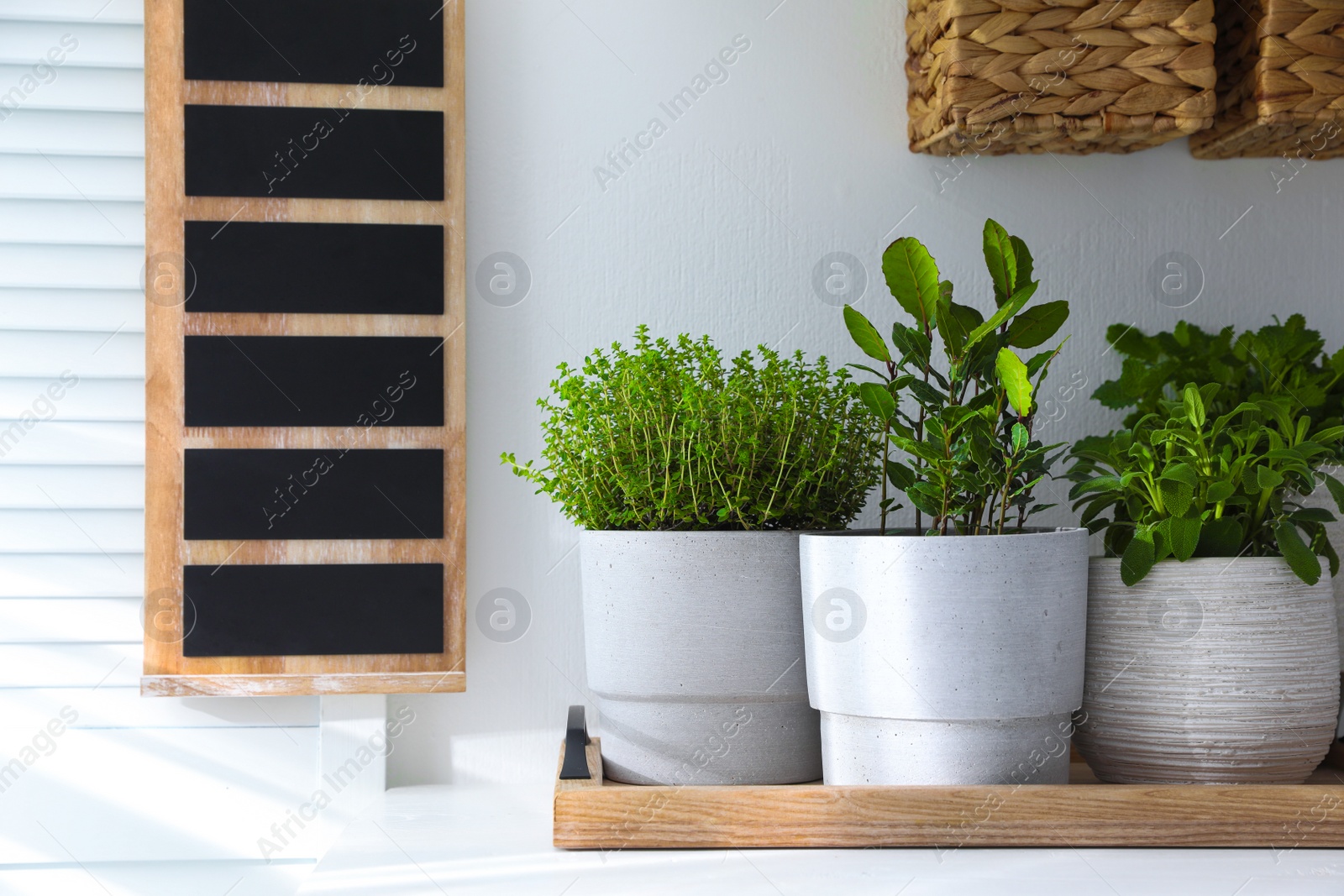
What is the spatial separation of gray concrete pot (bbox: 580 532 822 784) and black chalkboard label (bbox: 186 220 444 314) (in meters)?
0.34

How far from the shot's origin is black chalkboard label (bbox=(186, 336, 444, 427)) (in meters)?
0.95

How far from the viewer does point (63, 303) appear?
101 centimetres

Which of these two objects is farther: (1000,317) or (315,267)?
(315,267)

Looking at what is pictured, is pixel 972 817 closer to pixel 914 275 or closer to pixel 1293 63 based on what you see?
pixel 914 275

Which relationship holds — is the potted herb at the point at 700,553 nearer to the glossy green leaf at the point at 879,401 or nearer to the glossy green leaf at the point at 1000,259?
the glossy green leaf at the point at 879,401

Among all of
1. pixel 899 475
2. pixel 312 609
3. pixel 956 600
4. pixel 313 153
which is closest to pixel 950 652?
pixel 956 600

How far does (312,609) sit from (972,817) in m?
0.62

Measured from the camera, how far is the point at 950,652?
0.70 m

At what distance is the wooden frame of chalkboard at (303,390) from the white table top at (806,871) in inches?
9.5

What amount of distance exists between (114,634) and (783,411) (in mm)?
721

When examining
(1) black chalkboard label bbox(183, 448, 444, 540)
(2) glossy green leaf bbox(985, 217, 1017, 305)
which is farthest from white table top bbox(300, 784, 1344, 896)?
(2) glossy green leaf bbox(985, 217, 1017, 305)

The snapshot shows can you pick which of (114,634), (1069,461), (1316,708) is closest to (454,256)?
(114,634)

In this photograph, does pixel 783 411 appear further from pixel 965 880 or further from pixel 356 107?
pixel 356 107

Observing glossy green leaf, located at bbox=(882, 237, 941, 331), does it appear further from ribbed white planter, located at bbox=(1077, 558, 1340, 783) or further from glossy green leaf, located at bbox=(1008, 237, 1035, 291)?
ribbed white planter, located at bbox=(1077, 558, 1340, 783)
